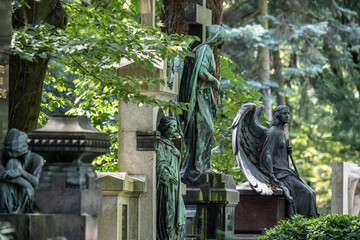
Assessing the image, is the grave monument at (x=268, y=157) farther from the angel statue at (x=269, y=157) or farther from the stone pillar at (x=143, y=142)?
the stone pillar at (x=143, y=142)

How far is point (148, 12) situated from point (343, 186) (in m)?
8.05

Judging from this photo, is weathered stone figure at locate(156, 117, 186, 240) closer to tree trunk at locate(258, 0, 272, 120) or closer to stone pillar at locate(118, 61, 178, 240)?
stone pillar at locate(118, 61, 178, 240)

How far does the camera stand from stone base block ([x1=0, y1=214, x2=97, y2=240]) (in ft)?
27.5

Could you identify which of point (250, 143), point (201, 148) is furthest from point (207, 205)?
point (250, 143)

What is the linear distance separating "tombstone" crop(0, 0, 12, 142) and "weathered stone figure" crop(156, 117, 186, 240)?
233 centimetres

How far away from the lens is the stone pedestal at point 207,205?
1470 cm

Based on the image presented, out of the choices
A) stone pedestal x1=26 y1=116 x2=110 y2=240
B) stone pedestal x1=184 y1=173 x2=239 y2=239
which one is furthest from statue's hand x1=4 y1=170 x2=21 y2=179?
stone pedestal x1=184 y1=173 x2=239 y2=239

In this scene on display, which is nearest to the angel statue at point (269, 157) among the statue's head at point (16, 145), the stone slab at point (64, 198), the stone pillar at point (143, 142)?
the stone pillar at point (143, 142)

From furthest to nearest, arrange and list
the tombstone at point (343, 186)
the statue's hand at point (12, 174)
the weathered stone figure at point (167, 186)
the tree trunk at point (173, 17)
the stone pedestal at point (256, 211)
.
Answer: the tombstone at point (343, 186)
the tree trunk at point (173, 17)
the stone pedestal at point (256, 211)
the weathered stone figure at point (167, 186)
the statue's hand at point (12, 174)

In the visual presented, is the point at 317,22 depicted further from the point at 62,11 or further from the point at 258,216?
the point at 62,11

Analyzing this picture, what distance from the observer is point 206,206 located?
14859 millimetres

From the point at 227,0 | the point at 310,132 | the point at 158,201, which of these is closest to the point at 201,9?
the point at 158,201

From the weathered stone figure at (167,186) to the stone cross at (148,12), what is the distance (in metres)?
1.55

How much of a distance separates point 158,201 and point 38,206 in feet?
13.9
